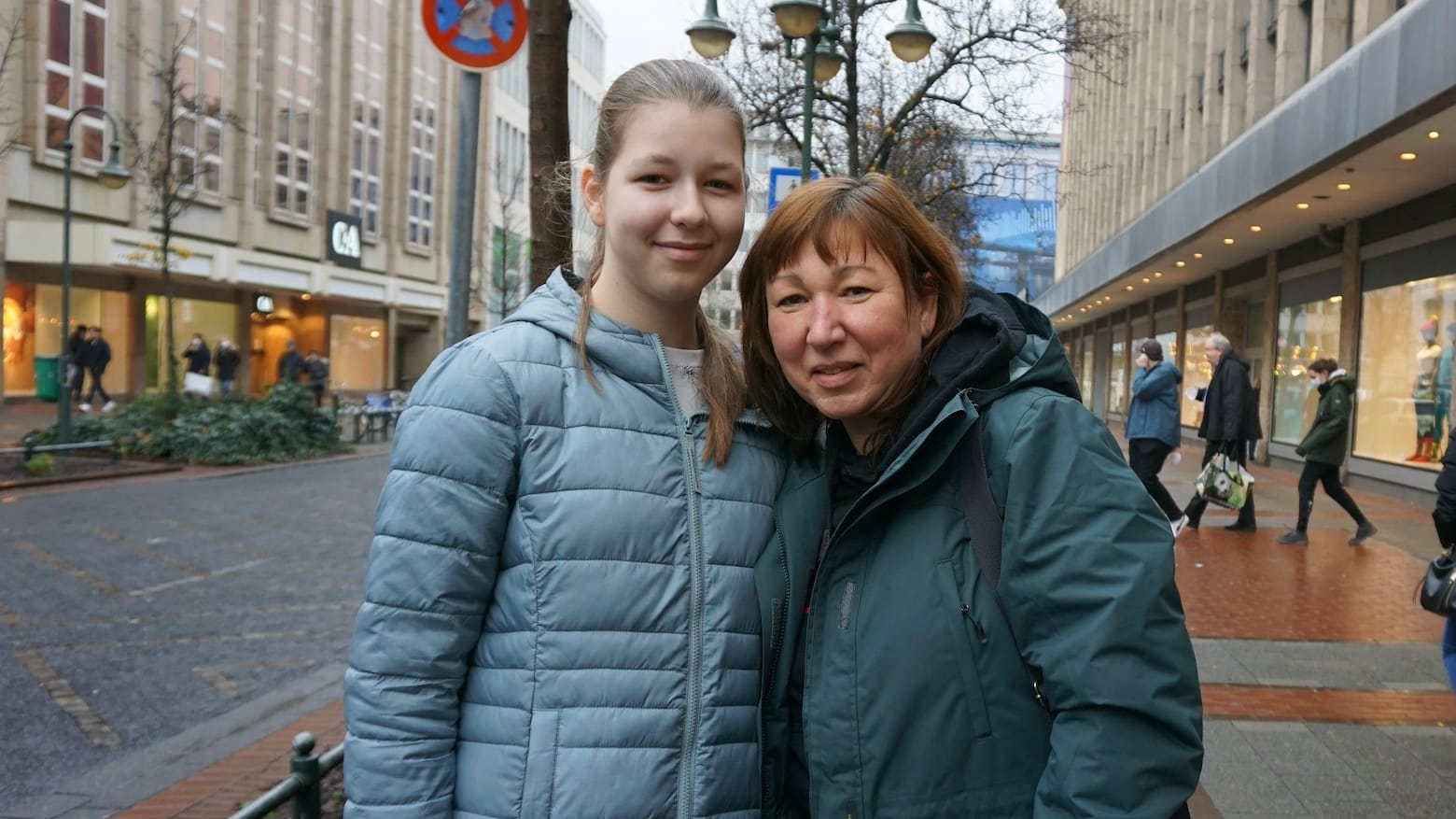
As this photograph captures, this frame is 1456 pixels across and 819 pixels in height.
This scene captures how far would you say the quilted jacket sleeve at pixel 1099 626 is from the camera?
1.51 metres

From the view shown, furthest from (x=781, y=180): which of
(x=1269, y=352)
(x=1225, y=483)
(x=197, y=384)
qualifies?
(x=197, y=384)

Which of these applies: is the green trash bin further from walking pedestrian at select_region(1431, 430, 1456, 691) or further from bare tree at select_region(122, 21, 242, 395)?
walking pedestrian at select_region(1431, 430, 1456, 691)

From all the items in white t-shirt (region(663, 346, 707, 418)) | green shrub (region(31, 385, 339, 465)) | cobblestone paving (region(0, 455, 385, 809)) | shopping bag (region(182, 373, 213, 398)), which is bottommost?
cobblestone paving (region(0, 455, 385, 809))

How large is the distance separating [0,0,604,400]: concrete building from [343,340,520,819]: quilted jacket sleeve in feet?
74.7

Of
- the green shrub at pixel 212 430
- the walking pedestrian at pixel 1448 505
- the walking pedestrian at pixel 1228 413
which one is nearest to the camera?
the walking pedestrian at pixel 1448 505

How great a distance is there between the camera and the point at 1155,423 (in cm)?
1141

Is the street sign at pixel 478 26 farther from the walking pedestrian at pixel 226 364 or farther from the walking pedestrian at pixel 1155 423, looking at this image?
the walking pedestrian at pixel 226 364

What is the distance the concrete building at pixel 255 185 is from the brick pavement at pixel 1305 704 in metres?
19.0

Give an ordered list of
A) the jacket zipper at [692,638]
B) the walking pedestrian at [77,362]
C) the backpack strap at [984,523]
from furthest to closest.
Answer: the walking pedestrian at [77,362] → the jacket zipper at [692,638] → the backpack strap at [984,523]

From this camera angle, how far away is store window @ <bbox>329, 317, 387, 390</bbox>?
144 feet

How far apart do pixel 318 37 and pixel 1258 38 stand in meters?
30.8

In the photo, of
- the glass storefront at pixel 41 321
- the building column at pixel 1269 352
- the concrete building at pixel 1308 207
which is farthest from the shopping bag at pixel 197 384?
the building column at pixel 1269 352

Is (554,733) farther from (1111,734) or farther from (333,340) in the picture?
(333,340)

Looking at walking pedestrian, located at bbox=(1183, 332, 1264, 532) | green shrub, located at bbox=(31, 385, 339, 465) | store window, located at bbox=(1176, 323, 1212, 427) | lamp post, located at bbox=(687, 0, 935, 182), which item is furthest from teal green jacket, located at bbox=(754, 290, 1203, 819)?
store window, located at bbox=(1176, 323, 1212, 427)
